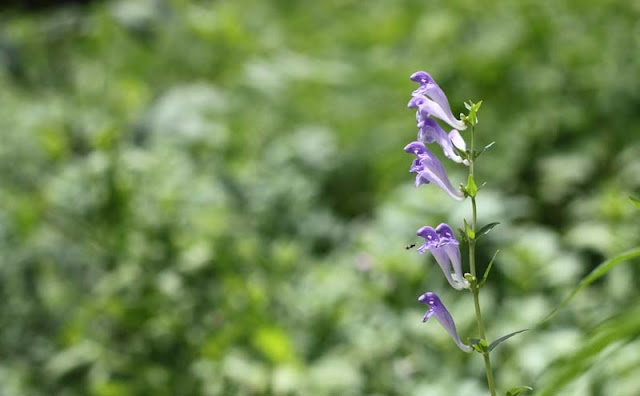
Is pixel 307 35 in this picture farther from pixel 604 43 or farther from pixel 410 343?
pixel 410 343

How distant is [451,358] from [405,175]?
1.24m

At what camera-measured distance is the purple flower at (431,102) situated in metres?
0.99

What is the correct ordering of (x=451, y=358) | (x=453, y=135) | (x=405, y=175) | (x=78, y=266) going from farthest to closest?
(x=405, y=175), (x=78, y=266), (x=451, y=358), (x=453, y=135)

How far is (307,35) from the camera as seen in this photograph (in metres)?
4.76

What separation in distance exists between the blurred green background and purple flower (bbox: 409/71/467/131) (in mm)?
336

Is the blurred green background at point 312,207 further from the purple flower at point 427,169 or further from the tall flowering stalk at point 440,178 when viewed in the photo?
the purple flower at point 427,169

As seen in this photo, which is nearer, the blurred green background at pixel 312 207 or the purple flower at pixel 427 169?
the purple flower at pixel 427 169

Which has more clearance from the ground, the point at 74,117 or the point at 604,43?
the point at 74,117

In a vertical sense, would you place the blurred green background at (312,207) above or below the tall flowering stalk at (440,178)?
above

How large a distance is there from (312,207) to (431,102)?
2151mm

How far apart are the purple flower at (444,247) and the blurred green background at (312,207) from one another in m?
0.18

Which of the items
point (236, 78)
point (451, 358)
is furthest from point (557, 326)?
point (236, 78)

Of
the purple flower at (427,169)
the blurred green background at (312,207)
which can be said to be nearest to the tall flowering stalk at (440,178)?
the purple flower at (427,169)

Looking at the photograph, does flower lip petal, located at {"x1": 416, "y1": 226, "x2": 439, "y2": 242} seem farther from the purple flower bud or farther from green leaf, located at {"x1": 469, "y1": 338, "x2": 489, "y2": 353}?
green leaf, located at {"x1": 469, "y1": 338, "x2": 489, "y2": 353}
